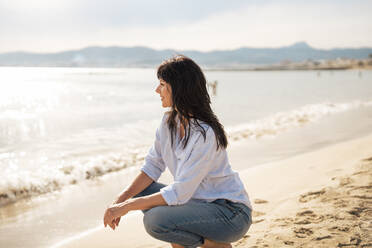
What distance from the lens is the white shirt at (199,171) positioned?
206cm

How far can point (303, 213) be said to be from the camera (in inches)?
136

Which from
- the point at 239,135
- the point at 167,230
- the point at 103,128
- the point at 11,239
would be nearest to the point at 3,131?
the point at 103,128

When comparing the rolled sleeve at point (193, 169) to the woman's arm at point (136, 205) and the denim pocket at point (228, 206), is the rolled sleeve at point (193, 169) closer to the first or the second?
the woman's arm at point (136, 205)

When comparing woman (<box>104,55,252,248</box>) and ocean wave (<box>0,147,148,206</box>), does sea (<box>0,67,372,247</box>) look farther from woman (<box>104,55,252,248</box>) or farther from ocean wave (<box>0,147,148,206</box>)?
woman (<box>104,55,252,248</box>)

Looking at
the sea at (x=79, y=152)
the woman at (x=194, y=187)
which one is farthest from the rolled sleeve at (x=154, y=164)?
the sea at (x=79, y=152)

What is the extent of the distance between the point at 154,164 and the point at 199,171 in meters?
0.58

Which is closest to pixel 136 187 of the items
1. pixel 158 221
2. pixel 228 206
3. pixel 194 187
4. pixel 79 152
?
pixel 158 221

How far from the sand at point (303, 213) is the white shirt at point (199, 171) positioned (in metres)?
0.96

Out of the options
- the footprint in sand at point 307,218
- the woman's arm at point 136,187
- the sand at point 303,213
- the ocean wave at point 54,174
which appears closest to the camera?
the woman's arm at point 136,187

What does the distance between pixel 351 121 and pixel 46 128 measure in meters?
11.3

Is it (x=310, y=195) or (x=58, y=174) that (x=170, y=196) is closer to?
(x=310, y=195)

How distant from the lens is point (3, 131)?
462 inches

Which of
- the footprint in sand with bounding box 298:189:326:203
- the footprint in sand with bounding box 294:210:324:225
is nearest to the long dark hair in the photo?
the footprint in sand with bounding box 294:210:324:225

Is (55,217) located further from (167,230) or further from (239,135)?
(239,135)
